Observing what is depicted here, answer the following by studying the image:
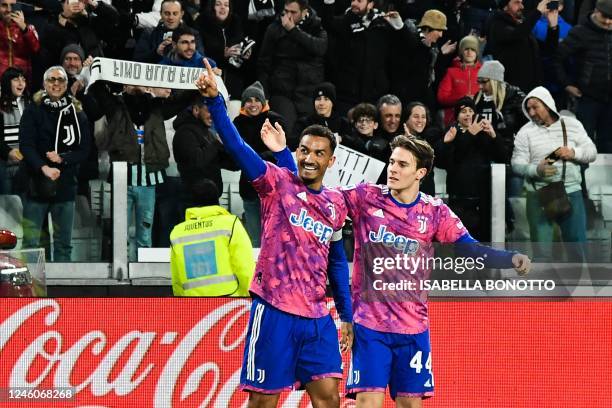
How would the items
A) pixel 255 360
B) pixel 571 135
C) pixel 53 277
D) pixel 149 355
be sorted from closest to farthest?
pixel 255 360 < pixel 149 355 < pixel 53 277 < pixel 571 135

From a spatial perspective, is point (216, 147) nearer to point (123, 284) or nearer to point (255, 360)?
point (123, 284)

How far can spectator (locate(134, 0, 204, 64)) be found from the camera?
12.4 metres

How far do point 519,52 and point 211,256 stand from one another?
5.23 metres

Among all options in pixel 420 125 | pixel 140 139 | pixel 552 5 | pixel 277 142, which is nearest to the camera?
pixel 277 142

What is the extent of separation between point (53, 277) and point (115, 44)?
3089 mm

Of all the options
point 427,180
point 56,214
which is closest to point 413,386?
point 427,180

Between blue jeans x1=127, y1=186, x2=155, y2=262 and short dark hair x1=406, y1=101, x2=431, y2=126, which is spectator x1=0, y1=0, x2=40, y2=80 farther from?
short dark hair x1=406, y1=101, x2=431, y2=126

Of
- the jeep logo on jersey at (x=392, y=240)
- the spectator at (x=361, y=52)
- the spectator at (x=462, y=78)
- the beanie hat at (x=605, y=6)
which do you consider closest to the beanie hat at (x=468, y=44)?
the spectator at (x=462, y=78)

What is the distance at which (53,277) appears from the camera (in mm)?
10656

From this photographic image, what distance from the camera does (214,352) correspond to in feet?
30.7

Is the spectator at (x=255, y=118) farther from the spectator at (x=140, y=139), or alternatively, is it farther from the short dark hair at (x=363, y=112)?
the short dark hair at (x=363, y=112)

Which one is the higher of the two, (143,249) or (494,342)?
(143,249)

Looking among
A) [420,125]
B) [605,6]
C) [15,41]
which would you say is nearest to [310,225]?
[420,125]

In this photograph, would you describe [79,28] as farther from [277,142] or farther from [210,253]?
[277,142]
